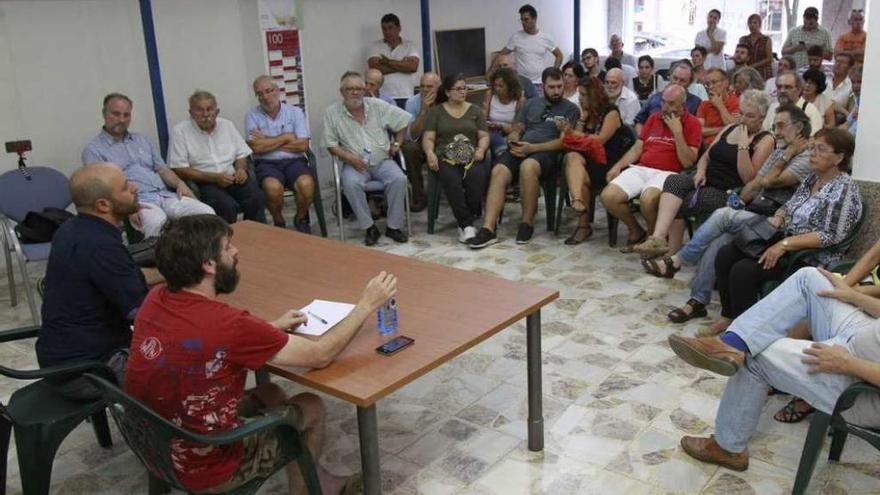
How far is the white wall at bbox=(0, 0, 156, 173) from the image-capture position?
523 cm

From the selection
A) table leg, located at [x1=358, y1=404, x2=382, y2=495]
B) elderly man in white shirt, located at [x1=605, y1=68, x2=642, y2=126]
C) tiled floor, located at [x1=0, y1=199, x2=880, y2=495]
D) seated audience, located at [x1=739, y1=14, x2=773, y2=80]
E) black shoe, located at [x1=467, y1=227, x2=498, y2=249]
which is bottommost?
tiled floor, located at [x1=0, y1=199, x2=880, y2=495]

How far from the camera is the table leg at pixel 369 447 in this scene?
222 centimetres

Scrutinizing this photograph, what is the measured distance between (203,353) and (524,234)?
3.76 meters

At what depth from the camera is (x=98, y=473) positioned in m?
2.94

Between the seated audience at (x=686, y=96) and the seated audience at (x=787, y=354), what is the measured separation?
2802 mm

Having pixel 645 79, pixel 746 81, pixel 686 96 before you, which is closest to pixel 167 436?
pixel 686 96

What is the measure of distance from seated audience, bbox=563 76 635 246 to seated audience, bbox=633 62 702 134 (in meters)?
0.19

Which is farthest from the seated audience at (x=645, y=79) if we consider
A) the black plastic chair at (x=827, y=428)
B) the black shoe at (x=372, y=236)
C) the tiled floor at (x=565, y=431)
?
the black plastic chair at (x=827, y=428)

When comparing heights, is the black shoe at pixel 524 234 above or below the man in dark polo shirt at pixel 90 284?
below

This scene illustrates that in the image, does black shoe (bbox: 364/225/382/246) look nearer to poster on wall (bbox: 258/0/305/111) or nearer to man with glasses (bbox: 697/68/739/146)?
poster on wall (bbox: 258/0/305/111)

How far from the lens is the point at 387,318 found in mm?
2506

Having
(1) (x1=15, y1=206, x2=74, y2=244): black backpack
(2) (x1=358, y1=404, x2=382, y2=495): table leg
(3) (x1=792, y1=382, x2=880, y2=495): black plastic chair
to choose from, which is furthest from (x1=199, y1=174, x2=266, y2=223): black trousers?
(3) (x1=792, y1=382, x2=880, y2=495): black plastic chair

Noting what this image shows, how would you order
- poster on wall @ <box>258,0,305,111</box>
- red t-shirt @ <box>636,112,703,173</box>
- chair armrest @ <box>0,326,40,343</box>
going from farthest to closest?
poster on wall @ <box>258,0,305,111</box> → red t-shirt @ <box>636,112,703,173</box> → chair armrest @ <box>0,326,40,343</box>

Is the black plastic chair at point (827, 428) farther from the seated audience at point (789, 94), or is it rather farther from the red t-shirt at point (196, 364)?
the seated audience at point (789, 94)
